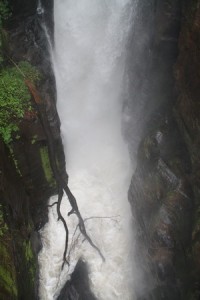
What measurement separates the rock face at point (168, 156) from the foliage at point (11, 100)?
502cm

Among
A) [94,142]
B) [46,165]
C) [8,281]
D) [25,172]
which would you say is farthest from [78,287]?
[94,142]

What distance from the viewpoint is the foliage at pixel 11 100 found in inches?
368

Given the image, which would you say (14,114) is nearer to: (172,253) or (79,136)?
(172,253)

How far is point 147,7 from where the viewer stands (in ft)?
41.5

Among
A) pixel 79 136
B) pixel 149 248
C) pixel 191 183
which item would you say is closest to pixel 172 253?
pixel 149 248

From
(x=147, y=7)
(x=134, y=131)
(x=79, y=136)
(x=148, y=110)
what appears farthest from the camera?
(x=79, y=136)

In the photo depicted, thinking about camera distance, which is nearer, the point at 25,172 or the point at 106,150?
the point at 25,172

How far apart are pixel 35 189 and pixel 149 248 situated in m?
4.53

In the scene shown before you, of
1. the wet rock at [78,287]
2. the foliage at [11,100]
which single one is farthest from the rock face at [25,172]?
the wet rock at [78,287]

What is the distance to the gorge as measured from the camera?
982 cm

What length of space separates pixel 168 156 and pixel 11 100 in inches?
224

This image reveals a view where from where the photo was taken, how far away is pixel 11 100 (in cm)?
959

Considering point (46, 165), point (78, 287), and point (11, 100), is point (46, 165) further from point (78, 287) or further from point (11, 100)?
point (78, 287)

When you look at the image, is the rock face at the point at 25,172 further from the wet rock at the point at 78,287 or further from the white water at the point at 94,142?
the wet rock at the point at 78,287
